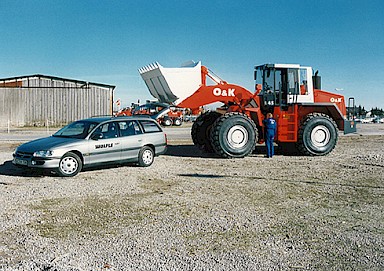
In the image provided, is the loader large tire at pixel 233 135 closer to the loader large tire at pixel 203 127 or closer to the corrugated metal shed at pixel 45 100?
the loader large tire at pixel 203 127

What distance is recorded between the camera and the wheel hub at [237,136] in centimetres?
1420

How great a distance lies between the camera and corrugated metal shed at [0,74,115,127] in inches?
1615

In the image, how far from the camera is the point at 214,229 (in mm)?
6207

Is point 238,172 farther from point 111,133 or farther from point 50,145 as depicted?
point 50,145

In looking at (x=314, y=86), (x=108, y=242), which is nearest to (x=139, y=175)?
(x=108, y=242)

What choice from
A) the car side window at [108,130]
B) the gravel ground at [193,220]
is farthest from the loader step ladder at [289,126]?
the car side window at [108,130]

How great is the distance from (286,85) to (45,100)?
31.7m

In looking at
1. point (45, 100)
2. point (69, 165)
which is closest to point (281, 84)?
point (69, 165)

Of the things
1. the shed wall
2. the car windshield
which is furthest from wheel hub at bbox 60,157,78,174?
the shed wall

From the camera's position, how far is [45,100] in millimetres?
41500

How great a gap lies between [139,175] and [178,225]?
15.6 ft

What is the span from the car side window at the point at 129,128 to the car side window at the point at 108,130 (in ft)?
0.71

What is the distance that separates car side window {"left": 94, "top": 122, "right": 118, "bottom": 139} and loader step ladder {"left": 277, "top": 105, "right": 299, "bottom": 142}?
619cm

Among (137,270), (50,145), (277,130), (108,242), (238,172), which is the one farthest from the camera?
(277,130)
